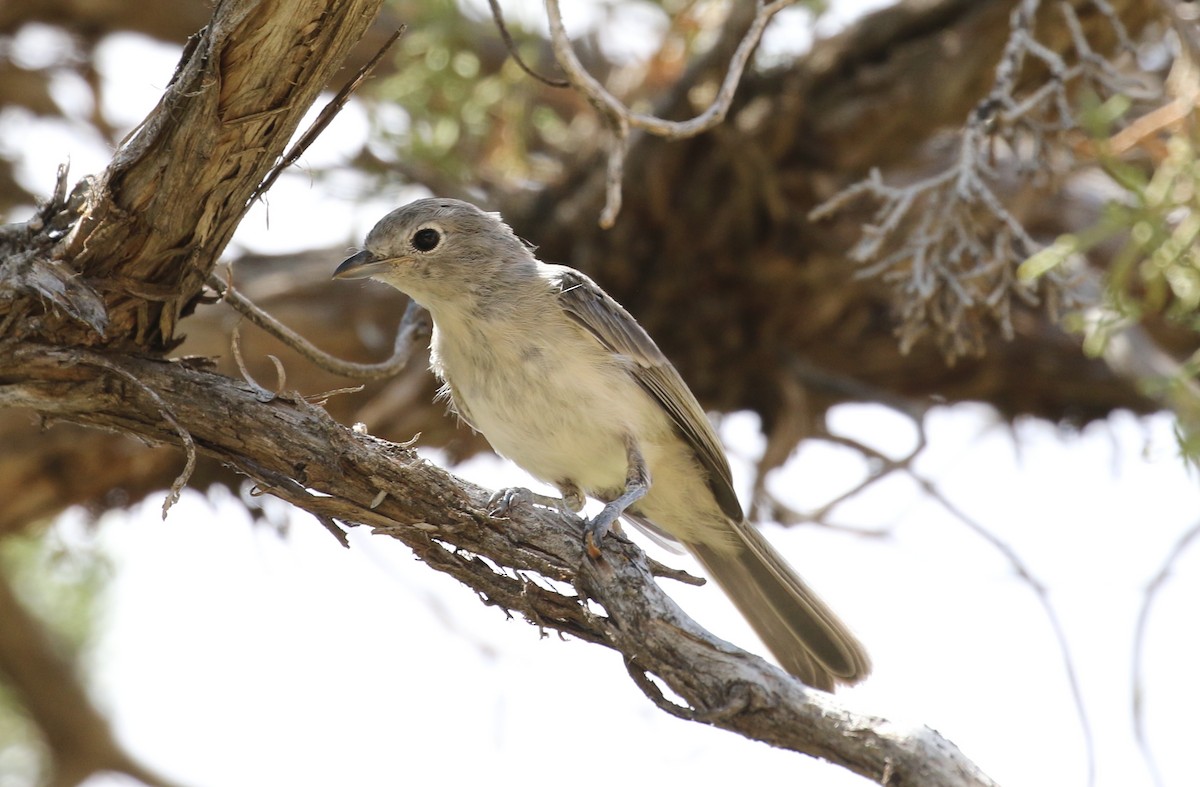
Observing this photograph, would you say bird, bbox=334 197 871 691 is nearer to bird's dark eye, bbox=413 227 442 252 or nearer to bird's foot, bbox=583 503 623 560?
bird's dark eye, bbox=413 227 442 252

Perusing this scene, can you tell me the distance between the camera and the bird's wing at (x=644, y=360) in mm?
4008

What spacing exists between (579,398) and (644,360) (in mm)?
363

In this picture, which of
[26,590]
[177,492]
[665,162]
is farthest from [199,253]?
[26,590]

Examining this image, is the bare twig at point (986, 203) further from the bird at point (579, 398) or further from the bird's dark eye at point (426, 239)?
the bird's dark eye at point (426, 239)

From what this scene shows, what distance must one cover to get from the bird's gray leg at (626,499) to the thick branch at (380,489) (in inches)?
1.4

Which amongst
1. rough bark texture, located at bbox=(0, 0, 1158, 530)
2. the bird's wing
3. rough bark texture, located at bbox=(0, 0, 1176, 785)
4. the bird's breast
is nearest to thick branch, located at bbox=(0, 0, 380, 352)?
rough bark texture, located at bbox=(0, 0, 1176, 785)

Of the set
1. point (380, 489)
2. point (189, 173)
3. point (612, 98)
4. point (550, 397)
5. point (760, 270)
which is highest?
point (760, 270)

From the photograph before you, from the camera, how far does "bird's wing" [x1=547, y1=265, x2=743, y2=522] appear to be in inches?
158

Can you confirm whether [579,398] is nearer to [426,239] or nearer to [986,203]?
[426,239]

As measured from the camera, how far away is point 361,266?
3945 millimetres

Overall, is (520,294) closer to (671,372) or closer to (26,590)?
(671,372)

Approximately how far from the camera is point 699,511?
431 centimetres

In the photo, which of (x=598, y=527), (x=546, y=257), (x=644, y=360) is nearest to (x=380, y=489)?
(x=598, y=527)

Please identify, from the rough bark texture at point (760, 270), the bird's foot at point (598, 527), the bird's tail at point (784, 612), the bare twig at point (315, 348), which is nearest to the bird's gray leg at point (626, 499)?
the bird's foot at point (598, 527)
